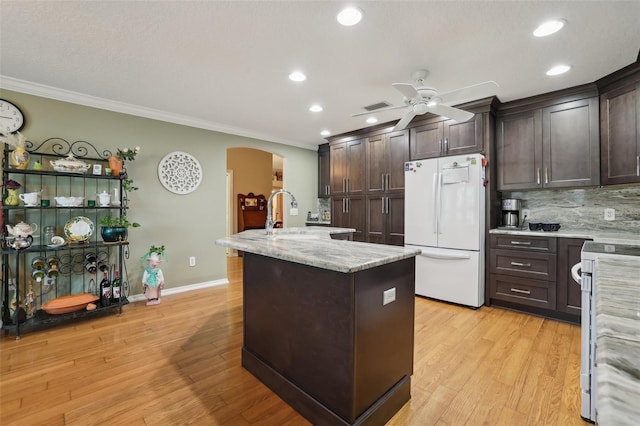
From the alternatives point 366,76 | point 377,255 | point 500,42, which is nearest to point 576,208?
point 500,42

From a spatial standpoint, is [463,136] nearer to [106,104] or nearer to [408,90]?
[408,90]

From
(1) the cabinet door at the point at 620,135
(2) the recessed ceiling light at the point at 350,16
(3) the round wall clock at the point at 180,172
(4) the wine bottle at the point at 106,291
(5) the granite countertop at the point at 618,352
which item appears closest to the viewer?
(5) the granite countertop at the point at 618,352

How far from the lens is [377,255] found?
61.1 inches

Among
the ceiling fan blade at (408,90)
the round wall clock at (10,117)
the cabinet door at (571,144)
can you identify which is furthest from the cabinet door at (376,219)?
the round wall clock at (10,117)

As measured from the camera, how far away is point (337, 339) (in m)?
1.46

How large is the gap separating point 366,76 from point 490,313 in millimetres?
2842

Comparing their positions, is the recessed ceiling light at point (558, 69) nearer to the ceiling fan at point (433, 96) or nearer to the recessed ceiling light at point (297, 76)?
the ceiling fan at point (433, 96)

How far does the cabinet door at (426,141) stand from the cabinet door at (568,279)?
1637 millimetres

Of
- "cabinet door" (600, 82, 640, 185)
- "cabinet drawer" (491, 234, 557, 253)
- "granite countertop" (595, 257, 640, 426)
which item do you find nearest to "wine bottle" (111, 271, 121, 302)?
"granite countertop" (595, 257, 640, 426)

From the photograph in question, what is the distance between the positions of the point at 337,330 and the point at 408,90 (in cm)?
185

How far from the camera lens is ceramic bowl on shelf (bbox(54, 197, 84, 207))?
288cm

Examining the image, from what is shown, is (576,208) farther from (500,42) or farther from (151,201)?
(151,201)

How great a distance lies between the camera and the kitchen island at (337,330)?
1417 mm

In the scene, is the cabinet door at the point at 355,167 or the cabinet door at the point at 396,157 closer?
the cabinet door at the point at 396,157
